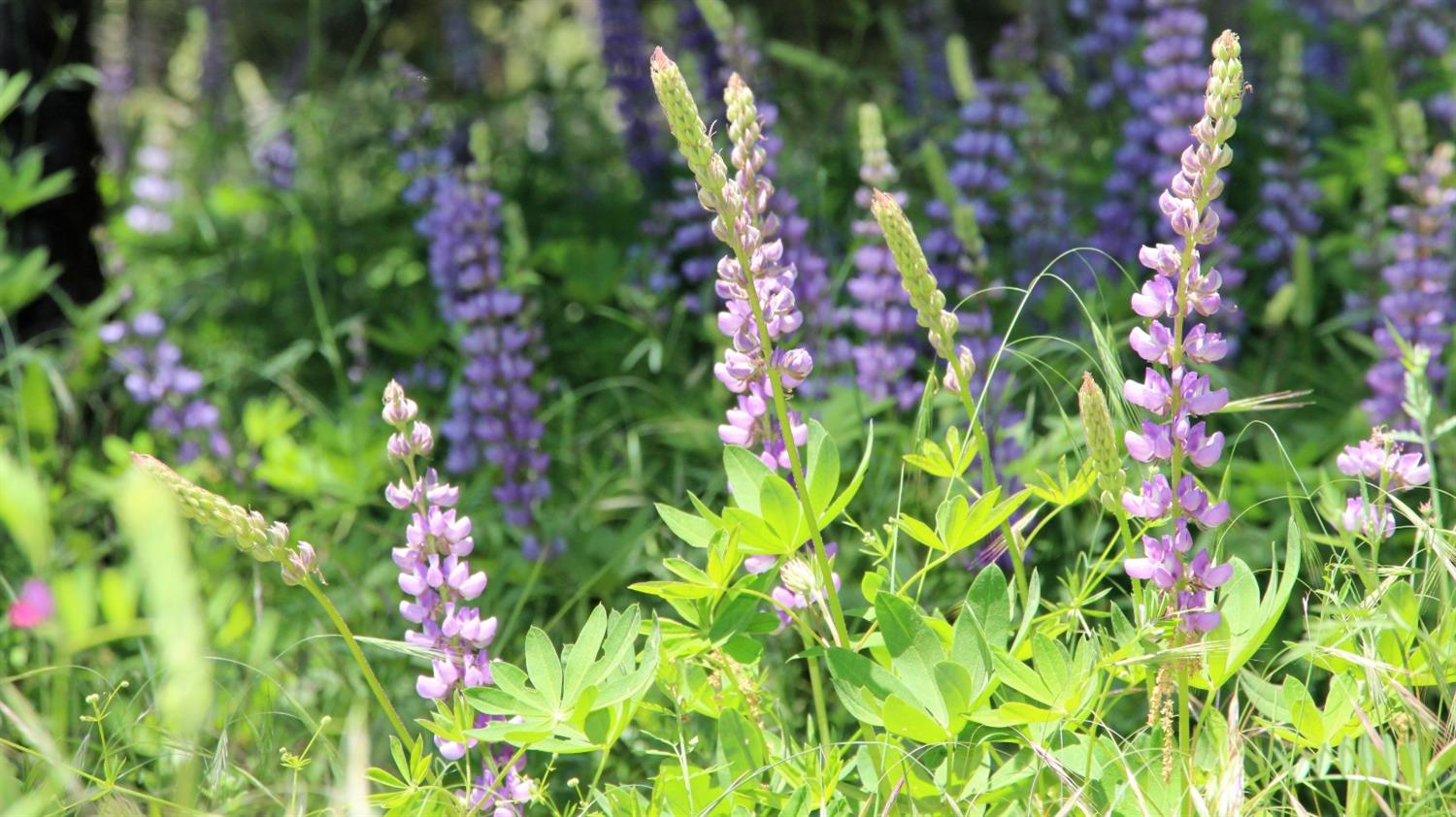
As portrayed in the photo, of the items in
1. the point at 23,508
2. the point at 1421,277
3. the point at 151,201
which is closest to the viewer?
the point at 23,508

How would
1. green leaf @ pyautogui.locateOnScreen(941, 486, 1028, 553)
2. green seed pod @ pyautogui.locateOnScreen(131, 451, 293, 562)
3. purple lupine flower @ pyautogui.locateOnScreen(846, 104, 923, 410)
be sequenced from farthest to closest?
purple lupine flower @ pyautogui.locateOnScreen(846, 104, 923, 410) < green leaf @ pyautogui.locateOnScreen(941, 486, 1028, 553) < green seed pod @ pyautogui.locateOnScreen(131, 451, 293, 562)

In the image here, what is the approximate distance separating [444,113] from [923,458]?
10.6 feet

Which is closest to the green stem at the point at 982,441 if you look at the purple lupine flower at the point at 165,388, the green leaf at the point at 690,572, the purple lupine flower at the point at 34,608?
the green leaf at the point at 690,572

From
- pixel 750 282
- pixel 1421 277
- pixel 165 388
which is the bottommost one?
pixel 165 388

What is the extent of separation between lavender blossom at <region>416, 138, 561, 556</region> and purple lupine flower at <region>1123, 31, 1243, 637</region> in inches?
62.6

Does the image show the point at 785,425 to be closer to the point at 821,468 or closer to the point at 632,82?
the point at 821,468

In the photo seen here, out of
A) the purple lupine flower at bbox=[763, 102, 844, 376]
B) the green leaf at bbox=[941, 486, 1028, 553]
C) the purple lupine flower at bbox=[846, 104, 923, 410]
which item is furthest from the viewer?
the purple lupine flower at bbox=[763, 102, 844, 376]

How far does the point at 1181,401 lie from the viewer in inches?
56.1

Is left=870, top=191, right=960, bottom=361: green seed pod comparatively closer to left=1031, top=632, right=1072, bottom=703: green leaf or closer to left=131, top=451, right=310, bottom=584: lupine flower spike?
left=1031, top=632, right=1072, bottom=703: green leaf

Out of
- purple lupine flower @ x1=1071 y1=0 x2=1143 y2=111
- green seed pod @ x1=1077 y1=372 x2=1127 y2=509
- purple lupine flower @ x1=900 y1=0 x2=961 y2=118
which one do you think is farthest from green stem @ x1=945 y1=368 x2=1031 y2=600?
purple lupine flower @ x1=1071 y1=0 x2=1143 y2=111

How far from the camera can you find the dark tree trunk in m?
3.64

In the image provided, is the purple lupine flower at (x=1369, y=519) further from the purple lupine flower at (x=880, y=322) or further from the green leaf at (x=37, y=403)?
the green leaf at (x=37, y=403)

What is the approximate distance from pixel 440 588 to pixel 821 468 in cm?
47

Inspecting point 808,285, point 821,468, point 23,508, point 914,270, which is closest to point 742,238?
point 914,270
